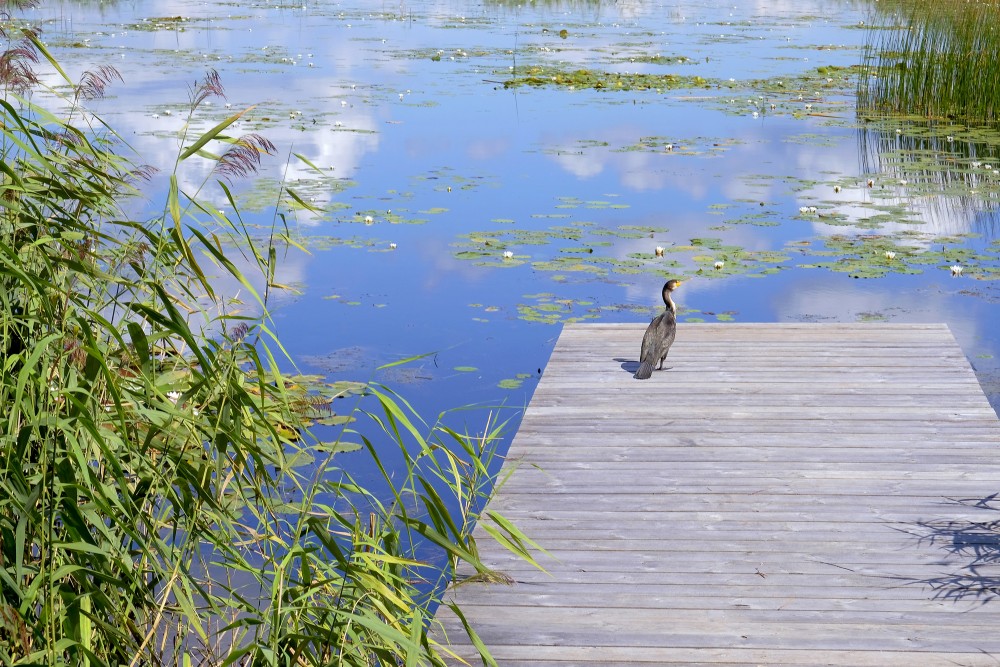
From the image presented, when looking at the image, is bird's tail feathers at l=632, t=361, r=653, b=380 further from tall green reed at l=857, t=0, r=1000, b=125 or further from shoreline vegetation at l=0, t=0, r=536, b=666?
tall green reed at l=857, t=0, r=1000, b=125

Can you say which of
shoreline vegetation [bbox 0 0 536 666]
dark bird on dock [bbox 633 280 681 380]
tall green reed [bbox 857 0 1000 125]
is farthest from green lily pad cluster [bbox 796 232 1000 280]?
shoreline vegetation [bbox 0 0 536 666]

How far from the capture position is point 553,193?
9.46m

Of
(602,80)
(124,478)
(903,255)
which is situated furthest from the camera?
(602,80)

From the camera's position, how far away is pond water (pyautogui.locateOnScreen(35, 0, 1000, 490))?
21.7 ft

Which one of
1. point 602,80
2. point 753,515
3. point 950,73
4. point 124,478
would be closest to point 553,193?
point 950,73

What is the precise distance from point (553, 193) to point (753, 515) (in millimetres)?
6216

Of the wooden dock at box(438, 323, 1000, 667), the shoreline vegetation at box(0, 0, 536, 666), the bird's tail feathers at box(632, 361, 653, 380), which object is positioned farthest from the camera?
the bird's tail feathers at box(632, 361, 653, 380)

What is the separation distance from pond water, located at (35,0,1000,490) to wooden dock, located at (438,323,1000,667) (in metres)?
0.38

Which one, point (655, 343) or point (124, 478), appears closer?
point (124, 478)

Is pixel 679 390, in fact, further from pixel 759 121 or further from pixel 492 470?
pixel 759 121

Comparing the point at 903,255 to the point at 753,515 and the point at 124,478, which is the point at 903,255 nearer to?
the point at 753,515

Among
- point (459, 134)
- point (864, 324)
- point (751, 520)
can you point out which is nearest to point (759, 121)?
point (459, 134)

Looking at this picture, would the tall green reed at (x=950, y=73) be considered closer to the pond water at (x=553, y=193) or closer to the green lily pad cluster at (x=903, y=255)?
the pond water at (x=553, y=193)

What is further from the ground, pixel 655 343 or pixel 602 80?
pixel 602 80
